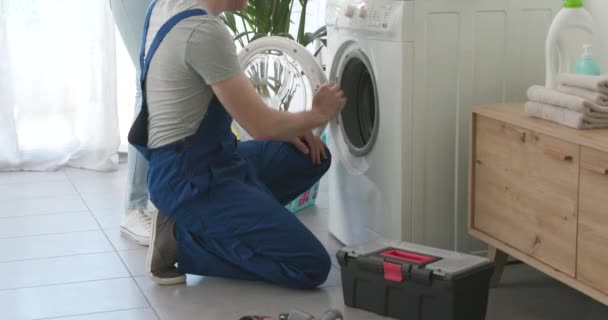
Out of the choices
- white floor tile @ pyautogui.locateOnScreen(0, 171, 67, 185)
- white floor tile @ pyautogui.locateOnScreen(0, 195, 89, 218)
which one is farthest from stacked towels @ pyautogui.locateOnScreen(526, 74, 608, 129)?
white floor tile @ pyautogui.locateOnScreen(0, 171, 67, 185)

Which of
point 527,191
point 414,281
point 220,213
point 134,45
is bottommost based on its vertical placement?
point 414,281

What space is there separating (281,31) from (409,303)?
1.53m

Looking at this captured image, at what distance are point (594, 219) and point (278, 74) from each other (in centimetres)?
144

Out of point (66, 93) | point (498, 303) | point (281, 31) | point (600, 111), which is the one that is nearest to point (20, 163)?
point (66, 93)

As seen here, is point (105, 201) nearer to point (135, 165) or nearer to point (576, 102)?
point (135, 165)

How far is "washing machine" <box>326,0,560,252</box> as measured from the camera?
2.66m

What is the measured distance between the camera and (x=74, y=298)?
103 inches

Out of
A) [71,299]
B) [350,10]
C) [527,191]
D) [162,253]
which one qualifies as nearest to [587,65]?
[527,191]

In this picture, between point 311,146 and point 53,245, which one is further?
→ point 53,245

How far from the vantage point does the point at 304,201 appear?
11.9 feet

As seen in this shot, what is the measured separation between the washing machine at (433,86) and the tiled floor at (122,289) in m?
0.28

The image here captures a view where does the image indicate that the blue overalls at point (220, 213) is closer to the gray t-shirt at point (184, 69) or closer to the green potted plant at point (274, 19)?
the gray t-shirt at point (184, 69)

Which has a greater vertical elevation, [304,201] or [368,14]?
[368,14]

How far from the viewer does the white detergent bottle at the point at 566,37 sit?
256 cm
